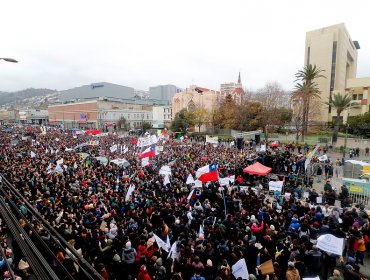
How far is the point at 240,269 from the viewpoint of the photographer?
6.54m

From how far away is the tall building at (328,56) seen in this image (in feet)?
180

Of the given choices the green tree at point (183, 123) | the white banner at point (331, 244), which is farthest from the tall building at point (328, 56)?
the white banner at point (331, 244)

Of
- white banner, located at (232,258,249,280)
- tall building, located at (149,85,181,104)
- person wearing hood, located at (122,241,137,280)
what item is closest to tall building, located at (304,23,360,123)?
white banner, located at (232,258,249,280)

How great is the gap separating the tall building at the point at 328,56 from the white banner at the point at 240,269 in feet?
178

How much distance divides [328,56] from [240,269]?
60.8 m

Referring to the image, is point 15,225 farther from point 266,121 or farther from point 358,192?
point 266,121

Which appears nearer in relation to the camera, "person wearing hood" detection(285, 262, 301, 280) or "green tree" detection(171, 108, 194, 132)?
"person wearing hood" detection(285, 262, 301, 280)

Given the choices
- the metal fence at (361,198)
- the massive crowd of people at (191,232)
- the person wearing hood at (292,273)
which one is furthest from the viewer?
the metal fence at (361,198)

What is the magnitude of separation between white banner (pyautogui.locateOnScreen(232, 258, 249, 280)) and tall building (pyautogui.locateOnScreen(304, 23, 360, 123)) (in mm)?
54119

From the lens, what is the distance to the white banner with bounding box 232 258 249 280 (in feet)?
21.1

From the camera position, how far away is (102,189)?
45.9 ft

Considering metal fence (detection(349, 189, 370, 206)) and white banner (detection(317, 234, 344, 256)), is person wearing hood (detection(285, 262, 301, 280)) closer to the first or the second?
white banner (detection(317, 234, 344, 256))

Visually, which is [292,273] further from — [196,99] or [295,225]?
[196,99]

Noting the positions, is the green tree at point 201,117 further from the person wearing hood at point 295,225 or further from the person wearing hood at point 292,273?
the person wearing hood at point 292,273
